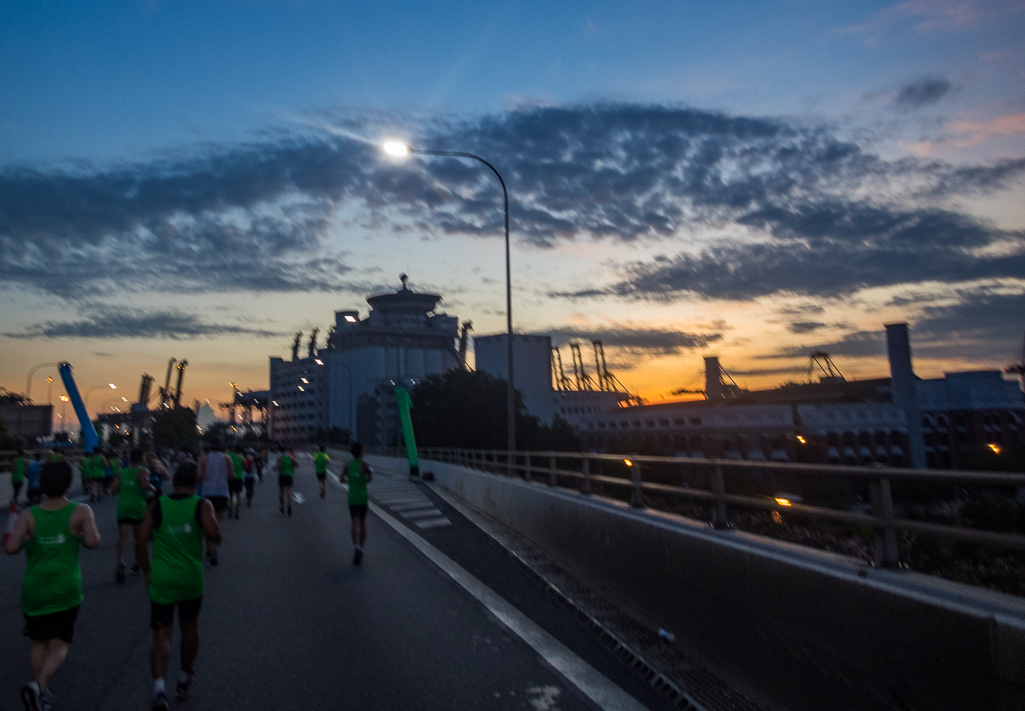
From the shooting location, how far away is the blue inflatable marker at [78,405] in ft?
194

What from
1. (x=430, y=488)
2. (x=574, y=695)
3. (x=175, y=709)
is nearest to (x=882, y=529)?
(x=574, y=695)

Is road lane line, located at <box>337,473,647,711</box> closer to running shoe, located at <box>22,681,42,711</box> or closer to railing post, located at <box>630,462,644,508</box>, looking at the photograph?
railing post, located at <box>630,462,644,508</box>

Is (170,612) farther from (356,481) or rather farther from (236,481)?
(236,481)

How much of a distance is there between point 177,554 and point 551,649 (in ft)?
10.1

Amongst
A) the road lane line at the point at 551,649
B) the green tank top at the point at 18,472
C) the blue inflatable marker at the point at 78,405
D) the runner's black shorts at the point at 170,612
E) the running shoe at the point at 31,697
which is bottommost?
the road lane line at the point at 551,649

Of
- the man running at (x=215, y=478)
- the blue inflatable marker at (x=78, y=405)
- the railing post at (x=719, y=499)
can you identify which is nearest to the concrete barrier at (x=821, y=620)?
the railing post at (x=719, y=499)

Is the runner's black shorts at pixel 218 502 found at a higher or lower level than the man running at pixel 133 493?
lower

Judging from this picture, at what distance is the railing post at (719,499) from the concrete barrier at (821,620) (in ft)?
0.78

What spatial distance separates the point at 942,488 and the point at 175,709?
16.8ft

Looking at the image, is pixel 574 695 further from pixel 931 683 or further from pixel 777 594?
pixel 931 683

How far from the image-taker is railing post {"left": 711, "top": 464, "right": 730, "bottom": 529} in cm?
709

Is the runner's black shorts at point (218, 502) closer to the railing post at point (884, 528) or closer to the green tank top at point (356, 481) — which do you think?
the green tank top at point (356, 481)

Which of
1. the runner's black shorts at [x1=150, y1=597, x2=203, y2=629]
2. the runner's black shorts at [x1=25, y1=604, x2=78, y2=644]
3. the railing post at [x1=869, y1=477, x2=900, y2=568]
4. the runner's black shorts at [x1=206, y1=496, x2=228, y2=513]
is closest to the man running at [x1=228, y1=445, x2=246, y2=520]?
the runner's black shorts at [x1=206, y1=496, x2=228, y2=513]

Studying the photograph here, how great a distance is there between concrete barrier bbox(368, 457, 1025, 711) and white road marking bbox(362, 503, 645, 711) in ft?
3.00
